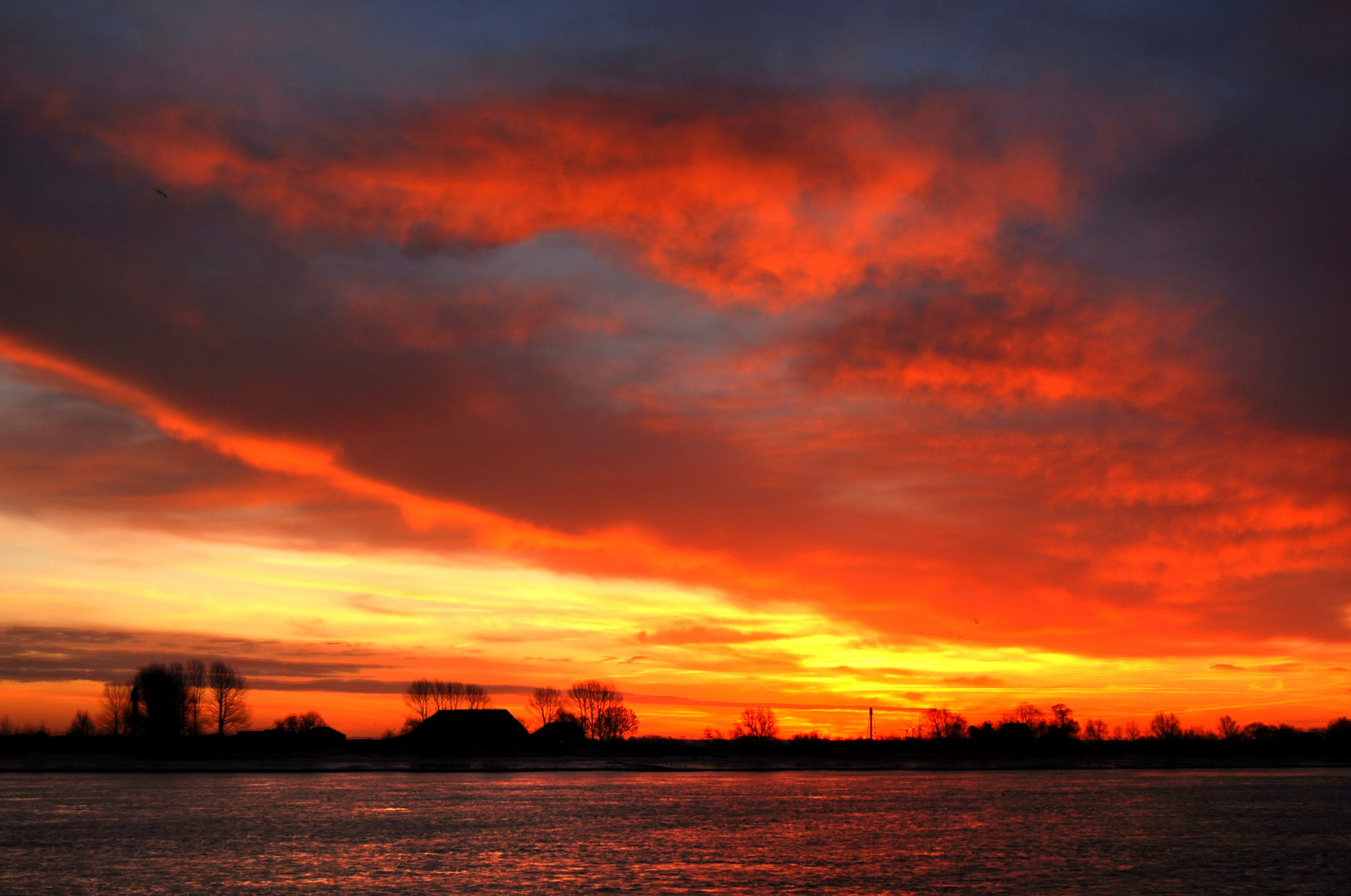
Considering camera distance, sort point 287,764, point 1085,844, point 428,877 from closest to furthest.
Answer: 1. point 428,877
2. point 1085,844
3. point 287,764

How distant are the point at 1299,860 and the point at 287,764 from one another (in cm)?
18263

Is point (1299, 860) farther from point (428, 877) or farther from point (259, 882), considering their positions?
point (259, 882)

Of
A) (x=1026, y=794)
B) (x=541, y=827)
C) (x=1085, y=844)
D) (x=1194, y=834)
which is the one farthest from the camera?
(x=1026, y=794)

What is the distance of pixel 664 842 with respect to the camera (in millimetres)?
57531

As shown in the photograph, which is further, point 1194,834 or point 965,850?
point 1194,834

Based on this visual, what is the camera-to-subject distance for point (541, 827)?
67.4m

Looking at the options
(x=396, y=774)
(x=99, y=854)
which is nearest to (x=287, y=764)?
(x=396, y=774)

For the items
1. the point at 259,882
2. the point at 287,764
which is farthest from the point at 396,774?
the point at 259,882

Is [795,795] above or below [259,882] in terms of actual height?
below

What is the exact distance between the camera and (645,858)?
48.8 meters

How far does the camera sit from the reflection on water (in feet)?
133

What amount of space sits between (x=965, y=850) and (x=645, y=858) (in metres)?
17.9

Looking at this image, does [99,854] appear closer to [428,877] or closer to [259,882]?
[259,882]

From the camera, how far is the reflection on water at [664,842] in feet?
133
